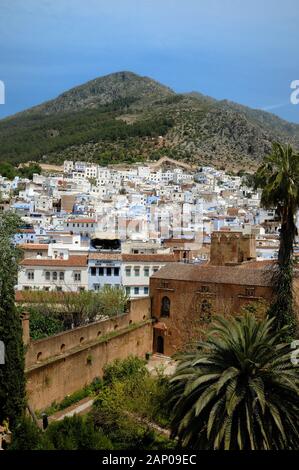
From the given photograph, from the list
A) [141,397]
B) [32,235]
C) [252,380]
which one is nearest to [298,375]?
[252,380]

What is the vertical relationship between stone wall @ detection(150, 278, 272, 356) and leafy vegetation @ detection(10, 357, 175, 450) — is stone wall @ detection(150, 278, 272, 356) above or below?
above

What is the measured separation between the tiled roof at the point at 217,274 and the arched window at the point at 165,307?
1174 mm

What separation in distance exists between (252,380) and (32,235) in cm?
4035

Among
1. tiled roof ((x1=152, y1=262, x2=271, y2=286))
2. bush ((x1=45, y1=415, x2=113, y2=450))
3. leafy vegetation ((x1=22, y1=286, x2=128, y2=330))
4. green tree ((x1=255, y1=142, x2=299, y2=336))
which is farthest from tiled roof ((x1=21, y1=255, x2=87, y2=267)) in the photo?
bush ((x1=45, y1=415, x2=113, y2=450))

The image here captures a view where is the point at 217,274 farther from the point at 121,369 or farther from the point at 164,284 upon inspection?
the point at 121,369

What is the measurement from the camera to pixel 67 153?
148 metres

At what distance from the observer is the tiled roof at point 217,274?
2638 centimetres

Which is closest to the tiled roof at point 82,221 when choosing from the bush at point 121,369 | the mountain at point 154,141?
the bush at point 121,369

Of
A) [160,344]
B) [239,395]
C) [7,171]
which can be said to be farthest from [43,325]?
[7,171]

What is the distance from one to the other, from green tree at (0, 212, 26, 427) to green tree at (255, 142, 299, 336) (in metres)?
7.74

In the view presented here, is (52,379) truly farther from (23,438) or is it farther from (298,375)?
(298,375)

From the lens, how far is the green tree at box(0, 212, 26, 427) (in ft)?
55.0

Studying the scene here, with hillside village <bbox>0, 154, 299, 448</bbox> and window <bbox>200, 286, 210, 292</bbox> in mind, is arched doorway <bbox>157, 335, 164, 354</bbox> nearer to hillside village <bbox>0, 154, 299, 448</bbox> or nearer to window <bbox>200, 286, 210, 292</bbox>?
hillside village <bbox>0, 154, 299, 448</bbox>

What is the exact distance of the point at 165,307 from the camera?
29188mm
